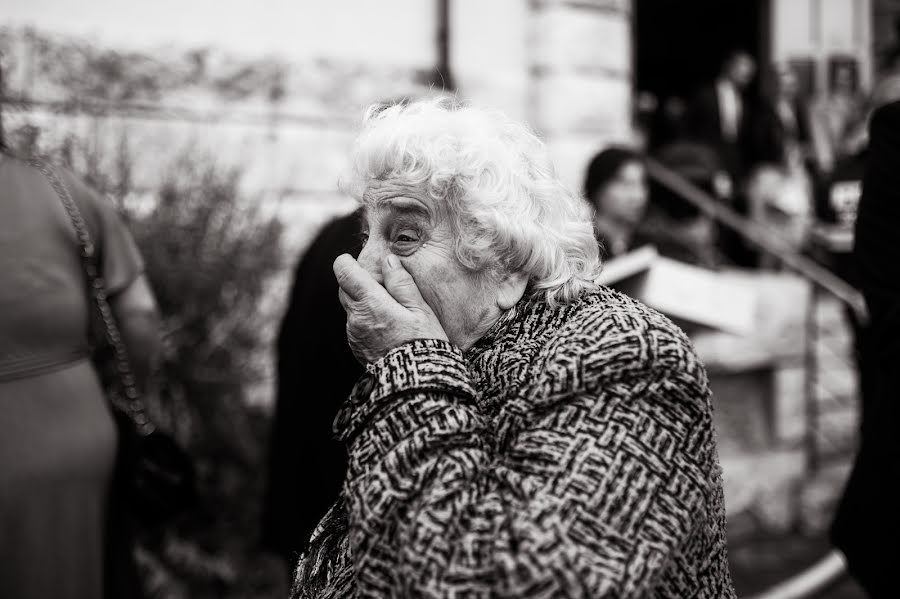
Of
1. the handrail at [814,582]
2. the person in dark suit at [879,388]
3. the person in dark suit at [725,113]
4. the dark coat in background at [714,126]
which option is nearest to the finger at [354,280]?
the person in dark suit at [879,388]

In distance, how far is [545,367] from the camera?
145 centimetres

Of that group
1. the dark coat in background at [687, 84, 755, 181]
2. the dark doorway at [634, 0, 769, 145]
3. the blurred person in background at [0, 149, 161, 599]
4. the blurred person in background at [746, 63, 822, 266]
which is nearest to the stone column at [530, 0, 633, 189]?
the blurred person in background at [746, 63, 822, 266]

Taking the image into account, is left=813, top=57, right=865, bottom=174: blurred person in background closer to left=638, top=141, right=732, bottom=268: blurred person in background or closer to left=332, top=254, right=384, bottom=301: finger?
left=638, top=141, right=732, bottom=268: blurred person in background

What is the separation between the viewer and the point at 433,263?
163 centimetres

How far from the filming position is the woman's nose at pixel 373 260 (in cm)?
166

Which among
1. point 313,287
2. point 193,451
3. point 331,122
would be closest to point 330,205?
point 331,122

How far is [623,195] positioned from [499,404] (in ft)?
8.94

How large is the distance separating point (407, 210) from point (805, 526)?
4.75 m

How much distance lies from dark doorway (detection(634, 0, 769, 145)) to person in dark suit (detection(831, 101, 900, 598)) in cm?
1042

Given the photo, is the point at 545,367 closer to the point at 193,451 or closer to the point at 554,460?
the point at 554,460

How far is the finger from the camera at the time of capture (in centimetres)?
158

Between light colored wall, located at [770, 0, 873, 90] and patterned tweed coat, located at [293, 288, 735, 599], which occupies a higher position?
light colored wall, located at [770, 0, 873, 90]

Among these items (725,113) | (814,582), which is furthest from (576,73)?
(725,113)

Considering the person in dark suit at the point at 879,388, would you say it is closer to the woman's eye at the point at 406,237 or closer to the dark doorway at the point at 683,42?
the woman's eye at the point at 406,237
